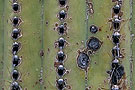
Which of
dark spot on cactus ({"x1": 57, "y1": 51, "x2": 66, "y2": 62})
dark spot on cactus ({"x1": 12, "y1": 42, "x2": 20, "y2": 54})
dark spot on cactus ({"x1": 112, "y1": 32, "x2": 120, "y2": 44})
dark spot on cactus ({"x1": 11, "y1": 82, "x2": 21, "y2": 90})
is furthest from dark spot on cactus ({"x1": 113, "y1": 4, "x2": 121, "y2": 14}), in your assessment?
dark spot on cactus ({"x1": 11, "y1": 82, "x2": 21, "y2": 90})

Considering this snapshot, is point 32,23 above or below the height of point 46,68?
above

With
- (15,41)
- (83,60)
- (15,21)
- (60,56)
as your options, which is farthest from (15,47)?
(83,60)

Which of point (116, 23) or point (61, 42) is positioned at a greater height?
point (116, 23)

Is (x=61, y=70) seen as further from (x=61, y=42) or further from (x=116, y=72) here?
(x=116, y=72)

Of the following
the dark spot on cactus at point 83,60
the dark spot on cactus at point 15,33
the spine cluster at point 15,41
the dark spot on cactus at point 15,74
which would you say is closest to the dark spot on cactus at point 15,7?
the spine cluster at point 15,41

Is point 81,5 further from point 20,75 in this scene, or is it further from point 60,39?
point 20,75

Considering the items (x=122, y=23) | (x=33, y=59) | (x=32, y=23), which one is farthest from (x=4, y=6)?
(x=122, y=23)

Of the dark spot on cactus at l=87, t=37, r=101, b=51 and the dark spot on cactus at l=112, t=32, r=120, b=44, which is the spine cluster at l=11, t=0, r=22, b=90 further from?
the dark spot on cactus at l=112, t=32, r=120, b=44
